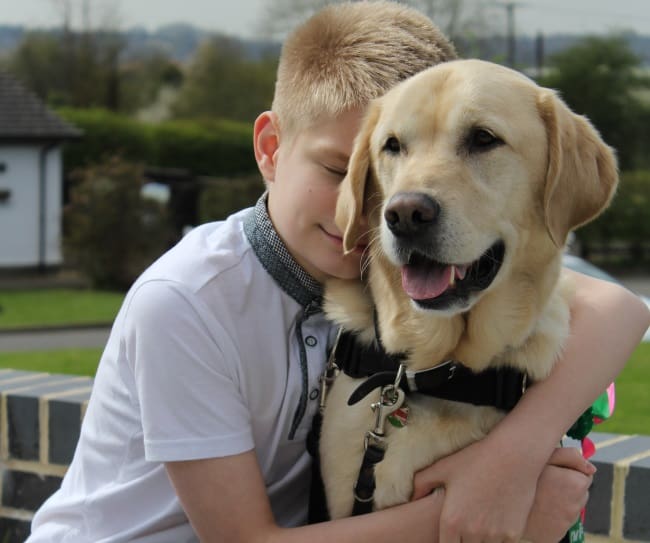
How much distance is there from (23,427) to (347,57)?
1645 millimetres

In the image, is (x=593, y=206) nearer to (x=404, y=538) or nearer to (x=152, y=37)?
(x=404, y=538)

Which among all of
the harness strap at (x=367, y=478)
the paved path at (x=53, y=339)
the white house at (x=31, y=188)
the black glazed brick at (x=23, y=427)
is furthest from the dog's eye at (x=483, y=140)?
the white house at (x=31, y=188)

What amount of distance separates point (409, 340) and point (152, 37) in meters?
55.1

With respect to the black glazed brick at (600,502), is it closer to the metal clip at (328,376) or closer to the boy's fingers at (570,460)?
the boy's fingers at (570,460)

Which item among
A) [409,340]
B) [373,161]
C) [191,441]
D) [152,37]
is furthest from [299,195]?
[152,37]

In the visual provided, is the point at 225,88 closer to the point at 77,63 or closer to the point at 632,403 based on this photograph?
the point at 77,63

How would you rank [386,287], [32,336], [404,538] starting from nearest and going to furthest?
[404,538] < [386,287] < [32,336]

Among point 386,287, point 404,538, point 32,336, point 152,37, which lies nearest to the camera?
point 404,538

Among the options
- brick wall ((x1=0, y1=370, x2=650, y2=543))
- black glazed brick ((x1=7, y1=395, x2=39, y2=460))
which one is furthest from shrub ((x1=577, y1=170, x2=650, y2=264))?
black glazed brick ((x1=7, y1=395, x2=39, y2=460))

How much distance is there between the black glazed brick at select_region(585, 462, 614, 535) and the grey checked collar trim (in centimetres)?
86

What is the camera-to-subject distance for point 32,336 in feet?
48.5

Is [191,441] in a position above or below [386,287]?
below

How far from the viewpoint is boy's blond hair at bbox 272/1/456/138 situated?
8.70 ft

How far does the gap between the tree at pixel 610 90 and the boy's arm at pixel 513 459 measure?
2864 cm
